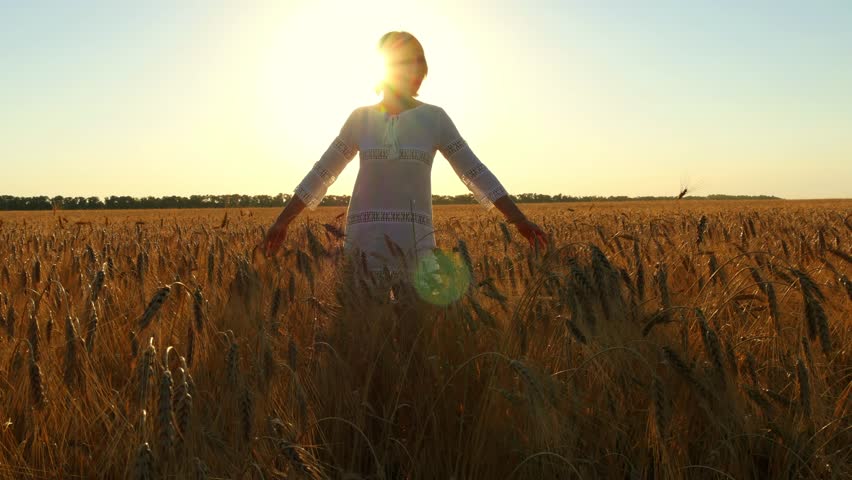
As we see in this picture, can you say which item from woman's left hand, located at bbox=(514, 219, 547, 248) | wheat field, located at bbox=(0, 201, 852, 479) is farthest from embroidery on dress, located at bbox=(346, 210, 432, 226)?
wheat field, located at bbox=(0, 201, 852, 479)

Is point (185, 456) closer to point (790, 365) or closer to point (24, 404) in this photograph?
point (24, 404)

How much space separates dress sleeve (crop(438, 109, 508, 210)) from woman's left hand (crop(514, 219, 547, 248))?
380 mm

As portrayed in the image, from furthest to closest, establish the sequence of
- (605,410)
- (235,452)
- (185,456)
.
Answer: (605,410) < (235,452) < (185,456)

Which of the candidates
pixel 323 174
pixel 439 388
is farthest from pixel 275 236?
pixel 439 388

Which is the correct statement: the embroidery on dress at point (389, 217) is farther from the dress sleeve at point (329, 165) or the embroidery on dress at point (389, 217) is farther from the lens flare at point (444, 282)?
the lens flare at point (444, 282)

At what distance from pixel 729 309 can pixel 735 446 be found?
111cm

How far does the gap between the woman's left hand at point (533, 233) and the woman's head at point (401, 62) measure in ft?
3.17

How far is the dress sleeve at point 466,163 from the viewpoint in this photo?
354cm

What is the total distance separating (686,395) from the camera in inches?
63.4

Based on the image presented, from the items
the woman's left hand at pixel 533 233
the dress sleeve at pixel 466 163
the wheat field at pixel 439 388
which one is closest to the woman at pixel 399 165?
the dress sleeve at pixel 466 163

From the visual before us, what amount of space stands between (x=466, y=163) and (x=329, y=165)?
78 centimetres

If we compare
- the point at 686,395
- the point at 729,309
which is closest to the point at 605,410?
the point at 686,395

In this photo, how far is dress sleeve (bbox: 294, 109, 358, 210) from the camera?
361 centimetres

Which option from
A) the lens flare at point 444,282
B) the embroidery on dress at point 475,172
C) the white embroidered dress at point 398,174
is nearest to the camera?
the lens flare at point 444,282
